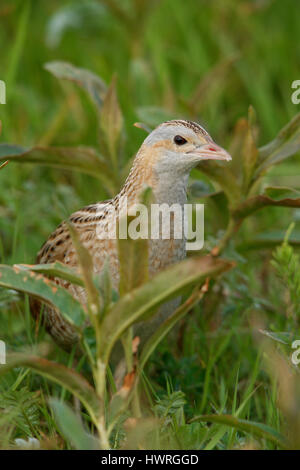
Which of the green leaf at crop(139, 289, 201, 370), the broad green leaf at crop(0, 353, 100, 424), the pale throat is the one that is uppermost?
the pale throat

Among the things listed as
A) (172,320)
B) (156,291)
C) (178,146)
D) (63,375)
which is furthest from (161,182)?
(63,375)

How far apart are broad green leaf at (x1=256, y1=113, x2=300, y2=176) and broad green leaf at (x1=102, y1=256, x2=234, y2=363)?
1.16 meters

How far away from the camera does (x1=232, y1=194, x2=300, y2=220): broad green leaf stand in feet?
9.13

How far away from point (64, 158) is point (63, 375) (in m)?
1.36

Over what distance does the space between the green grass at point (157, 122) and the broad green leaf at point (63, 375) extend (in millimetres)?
163

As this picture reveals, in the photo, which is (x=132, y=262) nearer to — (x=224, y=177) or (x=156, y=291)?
(x=156, y=291)

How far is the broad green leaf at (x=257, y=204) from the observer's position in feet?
9.13

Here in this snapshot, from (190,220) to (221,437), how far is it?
1.08 metres

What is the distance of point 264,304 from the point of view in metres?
3.56

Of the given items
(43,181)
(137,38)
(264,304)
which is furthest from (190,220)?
(137,38)

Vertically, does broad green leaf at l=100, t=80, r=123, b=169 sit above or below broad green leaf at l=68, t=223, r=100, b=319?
above

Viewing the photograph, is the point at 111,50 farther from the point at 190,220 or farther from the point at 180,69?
the point at 190,220

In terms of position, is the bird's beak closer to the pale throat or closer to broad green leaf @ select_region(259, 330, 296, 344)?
the pale throat

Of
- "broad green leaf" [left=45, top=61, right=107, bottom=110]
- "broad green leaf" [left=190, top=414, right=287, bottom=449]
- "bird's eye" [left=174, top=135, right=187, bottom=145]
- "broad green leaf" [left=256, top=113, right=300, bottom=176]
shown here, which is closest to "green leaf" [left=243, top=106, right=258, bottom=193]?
"broad green leaf" [left=256, top=113, right=300, bottom=176]
